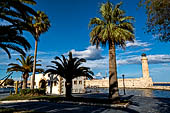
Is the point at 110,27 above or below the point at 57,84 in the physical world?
above

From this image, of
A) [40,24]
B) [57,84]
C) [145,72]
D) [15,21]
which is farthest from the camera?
[145,72]

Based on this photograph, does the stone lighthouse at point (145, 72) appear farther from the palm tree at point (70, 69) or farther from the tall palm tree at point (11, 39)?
the tall palm tree at point (11, 39)

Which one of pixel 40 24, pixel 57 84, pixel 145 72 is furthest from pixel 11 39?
pixel 145 72

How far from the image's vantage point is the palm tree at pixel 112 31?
47.1ft

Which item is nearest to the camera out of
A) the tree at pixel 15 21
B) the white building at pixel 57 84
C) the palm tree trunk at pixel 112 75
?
the tree at pixel 15 21

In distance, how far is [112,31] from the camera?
14.6 m

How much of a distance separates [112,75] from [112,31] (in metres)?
5.02

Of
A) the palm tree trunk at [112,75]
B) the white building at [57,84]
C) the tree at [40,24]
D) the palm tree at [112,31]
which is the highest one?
the tree at [40,24]

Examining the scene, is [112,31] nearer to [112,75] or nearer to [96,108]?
[112,75]

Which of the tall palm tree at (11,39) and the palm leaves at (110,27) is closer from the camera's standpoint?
the tall palm tree at (11,39)

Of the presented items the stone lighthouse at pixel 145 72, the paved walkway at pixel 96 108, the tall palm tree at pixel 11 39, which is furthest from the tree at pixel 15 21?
the stone lighthouse at pixel 145 72

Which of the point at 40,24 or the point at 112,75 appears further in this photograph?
the point at 40,24

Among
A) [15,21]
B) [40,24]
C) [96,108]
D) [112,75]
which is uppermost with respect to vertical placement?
[40,24]

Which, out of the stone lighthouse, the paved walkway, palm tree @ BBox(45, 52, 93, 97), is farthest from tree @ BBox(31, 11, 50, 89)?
the stone lighthouse
